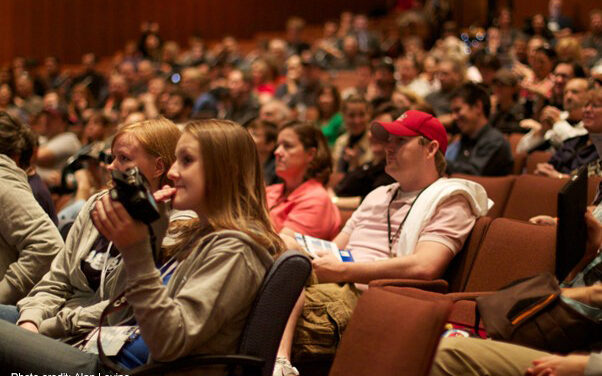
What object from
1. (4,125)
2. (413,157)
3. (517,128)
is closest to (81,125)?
(517,128)

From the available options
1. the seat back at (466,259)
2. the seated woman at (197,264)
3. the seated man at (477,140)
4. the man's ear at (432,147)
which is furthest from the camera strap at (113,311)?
the seated man at (477,140)

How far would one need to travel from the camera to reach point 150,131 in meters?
2.57

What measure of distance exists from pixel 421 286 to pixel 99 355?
111 centimetres

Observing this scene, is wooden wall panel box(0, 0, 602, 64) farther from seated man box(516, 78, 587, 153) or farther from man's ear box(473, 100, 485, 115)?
man's ear box(473, 100, 485, 115)

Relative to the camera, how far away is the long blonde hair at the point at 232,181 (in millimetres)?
2012

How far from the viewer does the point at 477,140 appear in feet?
15.3

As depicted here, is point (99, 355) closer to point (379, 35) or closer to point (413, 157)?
point (413, 157)

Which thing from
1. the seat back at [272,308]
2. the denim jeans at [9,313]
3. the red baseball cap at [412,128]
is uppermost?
the red baseball cap at [412,128]

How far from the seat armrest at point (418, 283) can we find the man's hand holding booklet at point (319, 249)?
322 mm

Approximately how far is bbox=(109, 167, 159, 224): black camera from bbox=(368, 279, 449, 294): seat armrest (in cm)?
91

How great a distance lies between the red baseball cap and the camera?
122 inches

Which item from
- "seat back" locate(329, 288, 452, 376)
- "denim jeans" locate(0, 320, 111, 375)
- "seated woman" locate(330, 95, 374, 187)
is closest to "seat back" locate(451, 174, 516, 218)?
"seated woman" locate(330, 95, 374, 187)

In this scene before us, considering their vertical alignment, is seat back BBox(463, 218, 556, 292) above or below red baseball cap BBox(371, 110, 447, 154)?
below

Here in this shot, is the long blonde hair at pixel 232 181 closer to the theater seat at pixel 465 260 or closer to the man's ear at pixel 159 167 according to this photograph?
the man's ear at pixel 159 167
